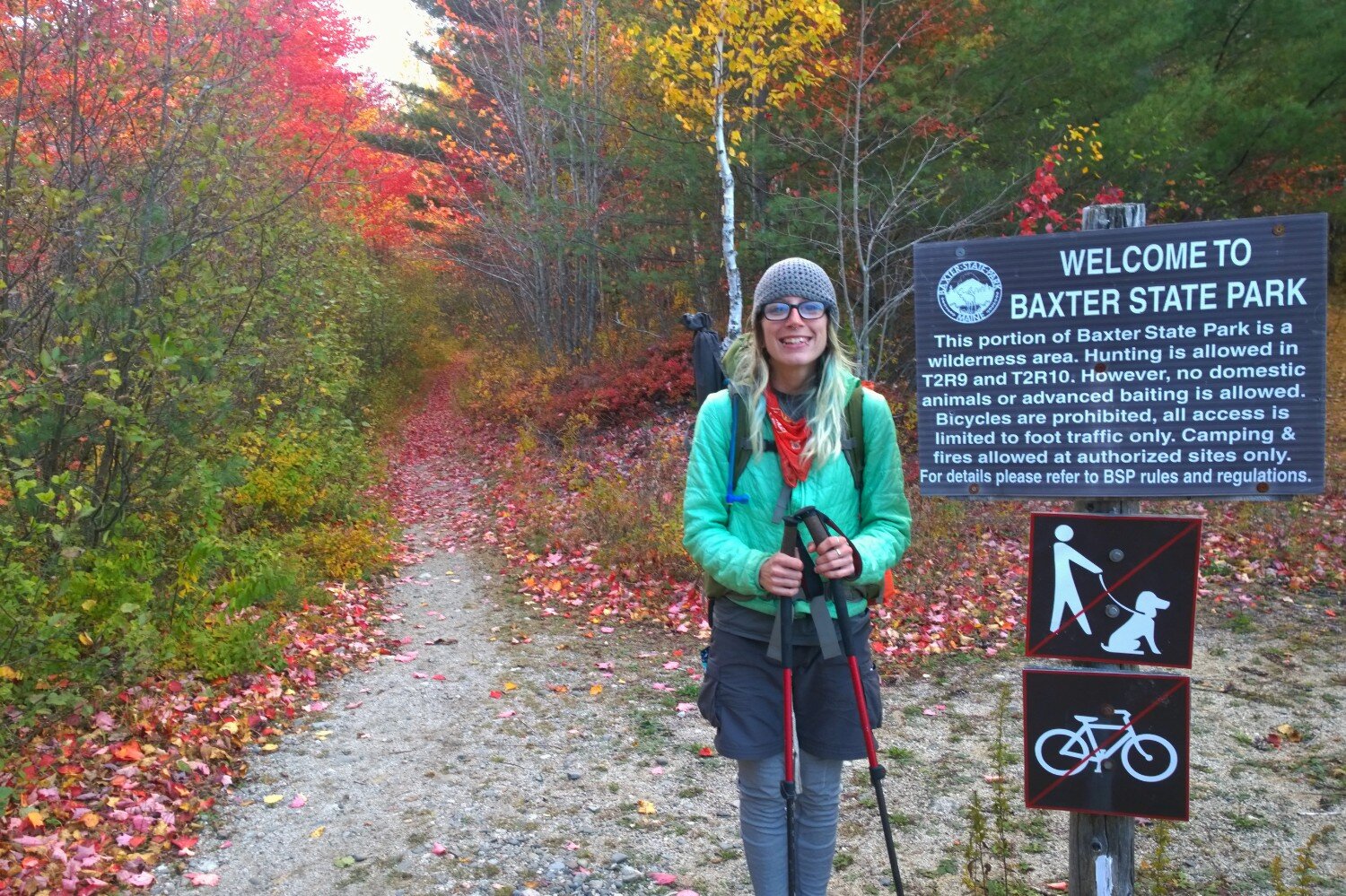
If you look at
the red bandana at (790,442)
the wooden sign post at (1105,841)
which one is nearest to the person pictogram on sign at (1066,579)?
the wooden sign post at (1105,841)

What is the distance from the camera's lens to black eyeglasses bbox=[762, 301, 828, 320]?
3.07 metres

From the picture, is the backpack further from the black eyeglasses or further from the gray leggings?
the gray leggings

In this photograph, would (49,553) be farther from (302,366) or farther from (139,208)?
(302,366)

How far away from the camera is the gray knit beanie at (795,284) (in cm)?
306

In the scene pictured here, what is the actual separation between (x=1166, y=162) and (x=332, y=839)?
36.6 ft

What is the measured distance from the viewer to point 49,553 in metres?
5.98

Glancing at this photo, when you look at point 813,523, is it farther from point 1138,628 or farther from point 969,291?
point 1138,628

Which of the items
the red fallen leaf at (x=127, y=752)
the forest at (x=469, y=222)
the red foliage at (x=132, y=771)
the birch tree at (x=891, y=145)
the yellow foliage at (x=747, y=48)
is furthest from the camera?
the birch tree at (x=891, y=145)

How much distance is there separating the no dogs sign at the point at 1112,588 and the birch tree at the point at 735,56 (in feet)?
27.6

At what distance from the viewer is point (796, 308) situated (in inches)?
120

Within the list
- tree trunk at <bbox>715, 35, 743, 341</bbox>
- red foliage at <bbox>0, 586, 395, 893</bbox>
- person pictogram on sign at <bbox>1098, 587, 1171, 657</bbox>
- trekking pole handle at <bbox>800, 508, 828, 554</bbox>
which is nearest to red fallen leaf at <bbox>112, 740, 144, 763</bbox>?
red foliage at <bbox>0, 586, 395, 893</bbox>

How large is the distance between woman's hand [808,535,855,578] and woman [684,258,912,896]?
7cm

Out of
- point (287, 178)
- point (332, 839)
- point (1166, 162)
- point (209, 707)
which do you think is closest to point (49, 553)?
point (209, 707)

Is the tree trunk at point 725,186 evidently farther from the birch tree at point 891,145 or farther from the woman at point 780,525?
the woman at point 780,525
